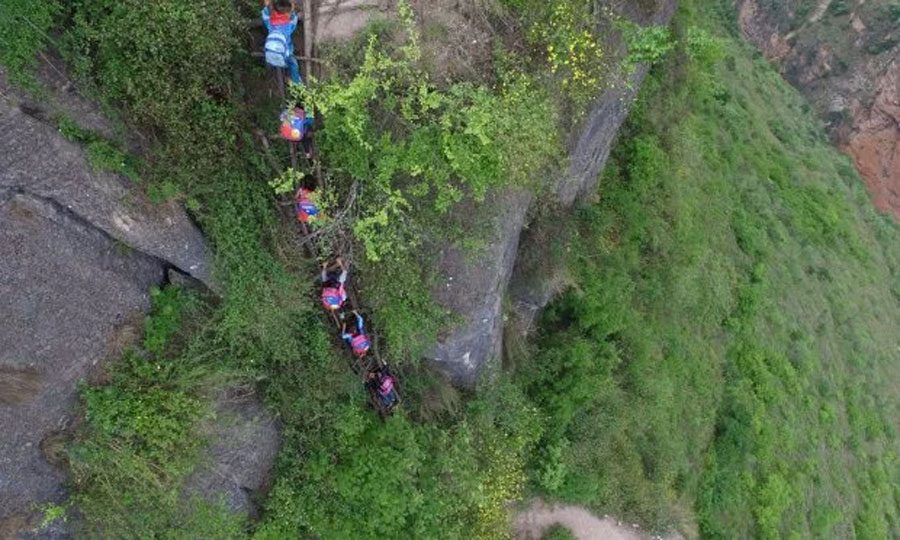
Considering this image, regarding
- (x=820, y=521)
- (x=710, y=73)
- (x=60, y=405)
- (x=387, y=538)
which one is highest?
(x=710, y=73)

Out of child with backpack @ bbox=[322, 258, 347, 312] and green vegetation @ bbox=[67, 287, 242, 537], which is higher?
child with backpack @ bbox=[322, 258, 347, 312]

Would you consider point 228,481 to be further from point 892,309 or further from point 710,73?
point 892,309

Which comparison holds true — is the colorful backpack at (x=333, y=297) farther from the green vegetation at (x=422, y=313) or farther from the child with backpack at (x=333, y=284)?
the green vegetation at (x=422, y=313)

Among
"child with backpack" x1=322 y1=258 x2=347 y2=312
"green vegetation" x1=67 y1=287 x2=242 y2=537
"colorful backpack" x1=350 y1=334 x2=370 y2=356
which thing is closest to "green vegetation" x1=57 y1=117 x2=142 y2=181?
"green vegetation" x1=67 y1=287 x2=242 y2=537

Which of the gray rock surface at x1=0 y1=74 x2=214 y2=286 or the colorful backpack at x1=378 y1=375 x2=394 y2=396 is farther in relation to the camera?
the colorful backpack at x1=378 y1=375 x2=394 y2=396

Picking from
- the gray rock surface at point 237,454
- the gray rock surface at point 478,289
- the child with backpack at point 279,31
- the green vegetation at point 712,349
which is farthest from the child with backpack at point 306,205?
the green vegetation at point 712,349

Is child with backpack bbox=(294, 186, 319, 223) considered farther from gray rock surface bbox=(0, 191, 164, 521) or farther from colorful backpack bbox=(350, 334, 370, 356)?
gray rock surface bbox=(0, 191, 164, 521)

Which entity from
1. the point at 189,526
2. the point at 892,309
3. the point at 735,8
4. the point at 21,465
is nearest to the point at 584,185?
the point at 189,526
